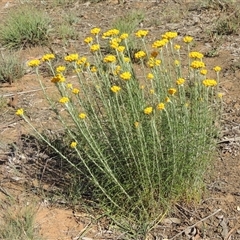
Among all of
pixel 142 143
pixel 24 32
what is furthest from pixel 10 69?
pixel 142 143

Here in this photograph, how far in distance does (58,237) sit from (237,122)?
5.92 ft

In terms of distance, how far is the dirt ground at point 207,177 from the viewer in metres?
3.35

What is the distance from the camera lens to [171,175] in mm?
3242

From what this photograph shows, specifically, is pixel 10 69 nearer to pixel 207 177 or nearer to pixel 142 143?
pixel 207 177

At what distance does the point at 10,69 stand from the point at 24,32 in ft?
3.30

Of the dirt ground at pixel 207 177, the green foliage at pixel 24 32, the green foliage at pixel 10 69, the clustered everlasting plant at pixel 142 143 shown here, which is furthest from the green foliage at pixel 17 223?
Answer: the green foliage at pixel 24 32

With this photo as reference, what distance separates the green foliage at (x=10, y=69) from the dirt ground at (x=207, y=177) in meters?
0.07

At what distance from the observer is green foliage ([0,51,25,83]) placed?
5.38 meters

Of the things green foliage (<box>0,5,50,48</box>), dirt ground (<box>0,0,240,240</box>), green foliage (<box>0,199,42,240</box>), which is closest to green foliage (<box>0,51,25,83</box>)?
dirt ground (<box>0,0,240,240</box>)

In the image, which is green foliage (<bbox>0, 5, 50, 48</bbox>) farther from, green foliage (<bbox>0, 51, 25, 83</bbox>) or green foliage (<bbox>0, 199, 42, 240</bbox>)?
green foliage (<bbox>0, 199, 42, 240</bbox>)

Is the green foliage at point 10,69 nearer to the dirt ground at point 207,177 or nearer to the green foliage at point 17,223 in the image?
the dirt ground at point 207,177

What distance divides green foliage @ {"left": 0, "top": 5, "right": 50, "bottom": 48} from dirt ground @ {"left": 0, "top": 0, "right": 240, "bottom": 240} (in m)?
0.12

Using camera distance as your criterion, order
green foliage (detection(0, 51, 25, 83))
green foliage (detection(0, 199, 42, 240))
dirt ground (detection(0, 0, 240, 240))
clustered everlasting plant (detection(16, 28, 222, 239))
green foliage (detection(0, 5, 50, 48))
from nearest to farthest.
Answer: clustered everlasting plant (detection(16, 28, 222, 239)), green foliage (detection(0, 199, 42, 240)), dirt ground (detection(0, 0, 240, 240)), green foliage (detection(0, 51, 25, 83)), green foliage (detection(0, 5, 50, 48))

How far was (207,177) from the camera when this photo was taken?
12.2 ft
